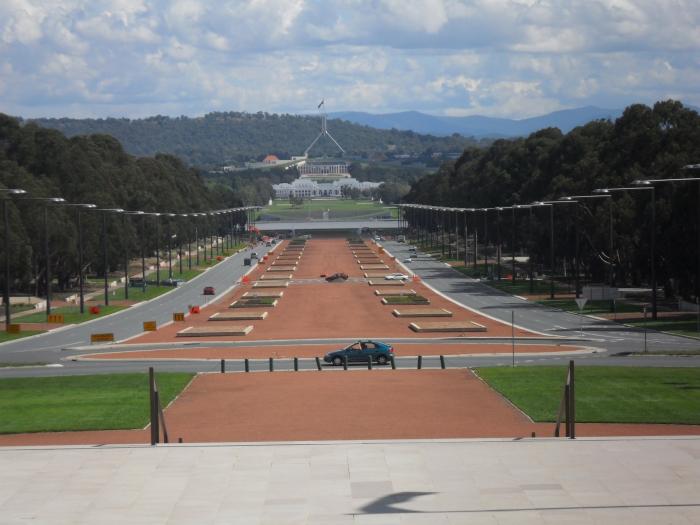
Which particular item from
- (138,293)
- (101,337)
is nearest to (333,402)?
(101,337)

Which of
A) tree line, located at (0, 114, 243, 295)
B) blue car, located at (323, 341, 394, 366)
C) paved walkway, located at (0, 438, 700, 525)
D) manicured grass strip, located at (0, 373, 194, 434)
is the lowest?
blue car, located at (323, 341, 394, 366)

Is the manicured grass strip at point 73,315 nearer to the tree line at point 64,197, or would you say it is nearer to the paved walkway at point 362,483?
the tree line at point 64,197

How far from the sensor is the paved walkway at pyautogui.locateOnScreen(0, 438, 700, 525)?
2586 centimetres

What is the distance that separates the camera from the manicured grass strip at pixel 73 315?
95250mm

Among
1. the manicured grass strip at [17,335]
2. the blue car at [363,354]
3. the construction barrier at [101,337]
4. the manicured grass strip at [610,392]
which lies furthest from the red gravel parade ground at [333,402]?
the manicured grass strip at [17,335]

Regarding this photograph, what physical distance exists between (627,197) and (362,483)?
80.3 meters

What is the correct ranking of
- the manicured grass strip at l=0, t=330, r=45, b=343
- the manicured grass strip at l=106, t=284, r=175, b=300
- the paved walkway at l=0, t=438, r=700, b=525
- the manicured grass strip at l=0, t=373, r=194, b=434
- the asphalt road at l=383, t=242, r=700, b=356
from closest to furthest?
the paved walkway at l=0, t=438, r=700, b=525 → the manicured grass strip at l=0, t=373, r=194, b=434 → the asphalt road at l=383, t=242, r=700, b=356 → the manicured grass strip at l=0, t=330, r=45, b=343 → the manicured grass strip at l=106, t=284, r=175, b=300

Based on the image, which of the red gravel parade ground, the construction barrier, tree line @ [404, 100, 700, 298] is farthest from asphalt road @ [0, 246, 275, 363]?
tree line @ [404, 100, 700, 298]

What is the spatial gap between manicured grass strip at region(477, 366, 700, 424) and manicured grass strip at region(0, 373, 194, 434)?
13299 mm

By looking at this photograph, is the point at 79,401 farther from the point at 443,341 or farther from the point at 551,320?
the point at 551,320

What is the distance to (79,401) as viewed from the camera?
46281 millimetres

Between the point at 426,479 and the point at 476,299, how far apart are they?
81847 mm

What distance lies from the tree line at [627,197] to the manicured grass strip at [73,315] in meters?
42.1

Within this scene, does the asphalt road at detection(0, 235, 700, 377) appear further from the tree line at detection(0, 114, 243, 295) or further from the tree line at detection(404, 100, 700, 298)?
the tree line at detection(0, 114, 243, 295)
